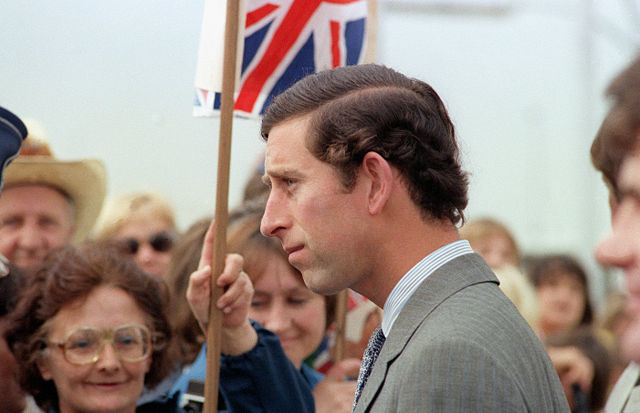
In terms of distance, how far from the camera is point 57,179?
415 centimetres

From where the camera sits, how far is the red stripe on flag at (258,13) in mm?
3459

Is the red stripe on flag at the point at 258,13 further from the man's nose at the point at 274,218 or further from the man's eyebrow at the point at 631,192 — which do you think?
the man's eyebrow at the point at 631,192

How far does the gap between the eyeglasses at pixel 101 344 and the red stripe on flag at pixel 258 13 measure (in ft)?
4.17

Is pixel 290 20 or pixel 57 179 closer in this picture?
pixel 290 20

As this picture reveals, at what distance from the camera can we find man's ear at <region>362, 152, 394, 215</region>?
83.3 inches

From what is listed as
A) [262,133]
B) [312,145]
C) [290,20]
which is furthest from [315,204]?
[290,20]

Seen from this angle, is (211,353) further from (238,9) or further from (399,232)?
(238,9)

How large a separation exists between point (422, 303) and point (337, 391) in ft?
4.78

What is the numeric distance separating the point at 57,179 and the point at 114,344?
1293 millimetres

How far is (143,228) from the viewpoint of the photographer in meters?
4.95

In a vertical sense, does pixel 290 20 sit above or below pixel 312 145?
above

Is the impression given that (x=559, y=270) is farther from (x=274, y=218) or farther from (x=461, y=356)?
(x=461, y=356)

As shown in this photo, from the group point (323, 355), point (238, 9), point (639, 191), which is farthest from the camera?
point (323, 355)

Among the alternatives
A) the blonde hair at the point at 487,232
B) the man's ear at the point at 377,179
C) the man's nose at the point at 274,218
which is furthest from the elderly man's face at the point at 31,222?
the blonde hair at the point at 487,232
